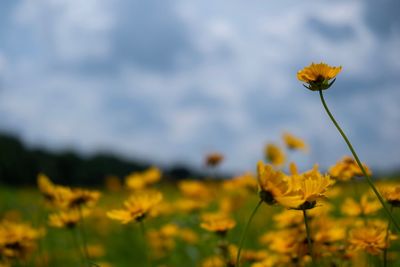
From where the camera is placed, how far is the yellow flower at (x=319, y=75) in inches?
42.1

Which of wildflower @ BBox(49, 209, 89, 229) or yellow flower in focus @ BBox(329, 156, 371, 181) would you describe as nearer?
yellow flower in focus @ BBox(329, 156, 371, 181)

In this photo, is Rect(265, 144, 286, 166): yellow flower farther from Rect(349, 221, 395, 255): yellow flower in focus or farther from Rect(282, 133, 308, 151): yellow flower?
Rect(349, 221, 395, 255): yellow flower in focus

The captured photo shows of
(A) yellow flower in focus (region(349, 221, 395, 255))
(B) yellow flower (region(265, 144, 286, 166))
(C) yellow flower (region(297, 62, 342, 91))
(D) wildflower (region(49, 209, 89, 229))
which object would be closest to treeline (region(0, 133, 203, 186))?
(B) yellow flower (region(265, 144, 286, 166))

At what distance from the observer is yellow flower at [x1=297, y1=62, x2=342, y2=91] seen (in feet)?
3.51

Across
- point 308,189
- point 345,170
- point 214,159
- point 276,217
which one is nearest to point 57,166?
point 214,159

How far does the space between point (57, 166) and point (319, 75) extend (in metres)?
14.8

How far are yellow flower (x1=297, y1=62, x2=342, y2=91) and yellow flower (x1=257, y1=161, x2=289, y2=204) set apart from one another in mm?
236

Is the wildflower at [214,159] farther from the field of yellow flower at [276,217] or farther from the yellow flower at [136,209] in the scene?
the yellow flower at [136,209]

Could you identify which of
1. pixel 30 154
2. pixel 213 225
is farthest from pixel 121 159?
pixel 213 225

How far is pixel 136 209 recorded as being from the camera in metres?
1.40

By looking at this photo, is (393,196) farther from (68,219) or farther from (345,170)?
(68,219)

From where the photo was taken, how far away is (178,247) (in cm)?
354

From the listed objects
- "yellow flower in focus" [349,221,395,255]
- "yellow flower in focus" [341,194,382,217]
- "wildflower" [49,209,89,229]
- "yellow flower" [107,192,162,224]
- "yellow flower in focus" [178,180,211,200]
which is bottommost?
"yellow flower in focus" [349,221,395,255]

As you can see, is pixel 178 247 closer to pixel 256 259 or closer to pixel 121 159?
pixel 256 259
